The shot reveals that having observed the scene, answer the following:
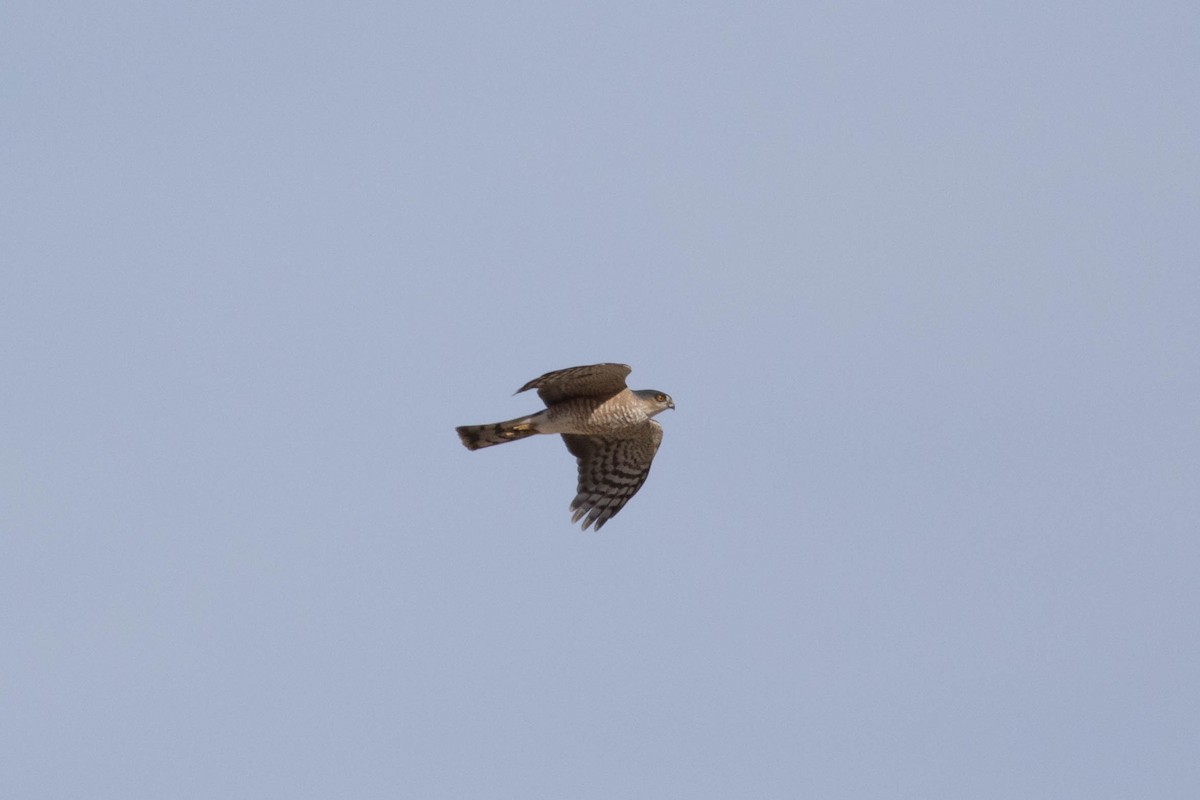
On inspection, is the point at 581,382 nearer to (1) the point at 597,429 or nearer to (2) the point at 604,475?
(1) the point at 597,429

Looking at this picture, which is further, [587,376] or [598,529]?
[598,529]

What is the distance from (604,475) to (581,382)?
192cm

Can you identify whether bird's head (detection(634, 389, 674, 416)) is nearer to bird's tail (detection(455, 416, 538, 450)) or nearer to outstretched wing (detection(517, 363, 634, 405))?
outstretched wing (detection(517, 363, 634, 405))

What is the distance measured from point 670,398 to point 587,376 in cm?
146

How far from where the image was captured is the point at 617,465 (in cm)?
2056

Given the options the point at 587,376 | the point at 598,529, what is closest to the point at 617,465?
the point at 598,529

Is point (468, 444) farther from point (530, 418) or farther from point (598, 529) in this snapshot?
point (598, 529)

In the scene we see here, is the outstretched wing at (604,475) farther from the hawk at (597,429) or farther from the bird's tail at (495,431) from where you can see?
the bird's tail at (495,431)

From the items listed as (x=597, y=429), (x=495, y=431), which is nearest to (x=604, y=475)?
(x=597, y=429)

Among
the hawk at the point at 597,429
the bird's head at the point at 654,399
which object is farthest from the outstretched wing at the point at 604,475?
the bird's head at the point at 654,399

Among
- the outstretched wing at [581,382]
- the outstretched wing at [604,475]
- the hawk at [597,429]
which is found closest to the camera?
the outstretched wing at [581,382]

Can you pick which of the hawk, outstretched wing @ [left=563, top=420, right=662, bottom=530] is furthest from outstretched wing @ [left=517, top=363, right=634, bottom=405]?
outstretched wing @ [left=563, top=420, right=662, bottom=530]

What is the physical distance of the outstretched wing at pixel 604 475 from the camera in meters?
20.5

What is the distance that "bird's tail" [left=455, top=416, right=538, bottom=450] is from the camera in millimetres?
19438
